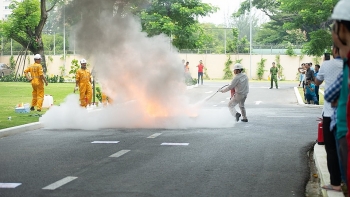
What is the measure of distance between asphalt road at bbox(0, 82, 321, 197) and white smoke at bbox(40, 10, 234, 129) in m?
1.45

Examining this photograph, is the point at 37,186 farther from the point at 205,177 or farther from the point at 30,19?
the point at 30,19

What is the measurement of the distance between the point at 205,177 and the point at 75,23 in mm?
7609

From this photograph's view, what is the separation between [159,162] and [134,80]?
691cm

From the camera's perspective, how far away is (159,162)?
9.20m

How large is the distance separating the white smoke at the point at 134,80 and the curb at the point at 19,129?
46 centimetres

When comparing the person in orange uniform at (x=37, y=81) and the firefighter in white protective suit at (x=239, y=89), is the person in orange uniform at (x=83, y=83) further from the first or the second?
the firefighter in white protective suit at (x=239, y=89)

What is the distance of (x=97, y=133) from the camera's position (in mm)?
13398

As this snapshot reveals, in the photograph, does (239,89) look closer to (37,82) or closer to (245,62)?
(37,82)

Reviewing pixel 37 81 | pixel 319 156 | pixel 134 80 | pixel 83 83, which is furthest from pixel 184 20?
pixel 319 156

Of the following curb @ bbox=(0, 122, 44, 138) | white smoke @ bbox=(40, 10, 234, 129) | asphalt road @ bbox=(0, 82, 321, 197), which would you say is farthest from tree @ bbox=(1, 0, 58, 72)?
asphalt road @ bbox=(0, 82, 321, 197)

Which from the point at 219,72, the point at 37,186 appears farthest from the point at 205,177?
the point at 219,72

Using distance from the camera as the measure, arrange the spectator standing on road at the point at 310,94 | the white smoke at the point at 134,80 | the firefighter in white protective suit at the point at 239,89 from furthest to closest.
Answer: the spectator standing on road at the point at 310,94
the firefighter in white protective suit at the point at 239,89
the white smoke at the point at 134,80

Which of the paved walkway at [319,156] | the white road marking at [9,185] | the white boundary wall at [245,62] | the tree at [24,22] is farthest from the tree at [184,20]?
the white road marking at [9,185]

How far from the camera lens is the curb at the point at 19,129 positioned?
13.0 metres
